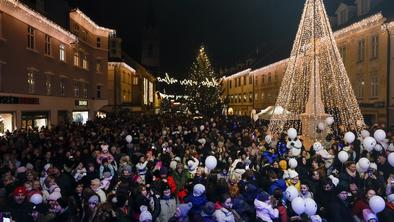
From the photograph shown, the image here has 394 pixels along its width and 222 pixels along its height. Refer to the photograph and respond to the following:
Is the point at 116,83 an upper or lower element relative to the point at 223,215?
upper

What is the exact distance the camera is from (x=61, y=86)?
3181cm

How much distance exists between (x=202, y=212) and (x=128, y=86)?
50.4m

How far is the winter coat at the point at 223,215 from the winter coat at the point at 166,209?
162cm

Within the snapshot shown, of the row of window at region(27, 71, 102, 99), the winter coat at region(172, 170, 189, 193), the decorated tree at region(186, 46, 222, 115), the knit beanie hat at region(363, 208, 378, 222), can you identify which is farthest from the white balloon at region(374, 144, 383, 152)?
the decorated tree at region(186, 46, 222, 115)

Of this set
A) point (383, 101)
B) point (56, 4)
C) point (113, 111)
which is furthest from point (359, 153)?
point (113, 111)

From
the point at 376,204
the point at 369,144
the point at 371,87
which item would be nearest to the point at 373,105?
the point at 371,87

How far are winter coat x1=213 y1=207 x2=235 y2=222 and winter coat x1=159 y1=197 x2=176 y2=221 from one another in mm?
1619

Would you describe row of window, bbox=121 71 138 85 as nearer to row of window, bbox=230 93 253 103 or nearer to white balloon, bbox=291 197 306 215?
row of window, bbox=230 93 253 103

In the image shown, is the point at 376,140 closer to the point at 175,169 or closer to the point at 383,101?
the point at 175,169

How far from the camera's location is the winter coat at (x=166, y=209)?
792cm

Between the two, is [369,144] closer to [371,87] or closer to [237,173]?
[237,173]

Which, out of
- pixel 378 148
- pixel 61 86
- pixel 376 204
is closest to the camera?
pixel 376 204

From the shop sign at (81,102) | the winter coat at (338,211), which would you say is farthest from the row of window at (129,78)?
the winter coat at (338,211)

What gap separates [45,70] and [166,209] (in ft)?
75.5
